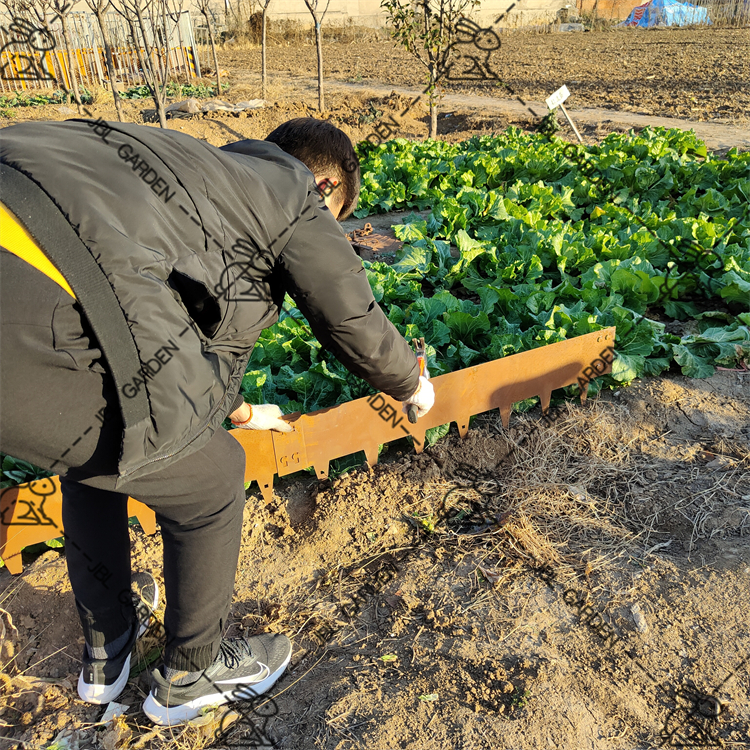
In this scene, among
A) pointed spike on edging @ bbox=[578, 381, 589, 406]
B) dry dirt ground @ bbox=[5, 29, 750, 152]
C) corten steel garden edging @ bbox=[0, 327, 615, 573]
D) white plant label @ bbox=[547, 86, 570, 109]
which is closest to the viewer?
corten steel garden edging @ bbox=[0, 327, 615, 573]

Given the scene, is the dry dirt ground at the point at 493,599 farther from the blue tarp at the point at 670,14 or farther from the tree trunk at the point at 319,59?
the blue tarp at the point at 670,14

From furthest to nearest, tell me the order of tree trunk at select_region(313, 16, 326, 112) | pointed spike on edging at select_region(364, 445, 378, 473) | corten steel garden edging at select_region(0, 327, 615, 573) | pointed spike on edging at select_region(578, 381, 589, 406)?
tree trunk at select_region(313, 16, 326, 112), pointed spike on edging at select_region(578, 381, 589, 406), pointed spike on edging at select_region(364, 445, 378, 473), corten steel garden edging at select_region(0, 327, 615, 573)

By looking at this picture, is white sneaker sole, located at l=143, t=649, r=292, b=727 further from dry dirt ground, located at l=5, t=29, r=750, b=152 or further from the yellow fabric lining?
dry dirt ground, located at l=5, t=29, r=750, b=152

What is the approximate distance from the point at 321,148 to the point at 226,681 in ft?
5.91

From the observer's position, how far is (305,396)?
3418 mm

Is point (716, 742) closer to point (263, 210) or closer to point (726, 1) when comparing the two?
point (263, 210)

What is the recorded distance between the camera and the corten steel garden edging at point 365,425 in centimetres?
255

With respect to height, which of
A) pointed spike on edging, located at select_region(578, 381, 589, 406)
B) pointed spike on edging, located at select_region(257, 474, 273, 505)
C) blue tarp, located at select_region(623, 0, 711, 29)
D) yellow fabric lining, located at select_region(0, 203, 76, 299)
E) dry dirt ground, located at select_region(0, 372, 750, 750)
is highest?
blue tarp, located at select_region(623, 0, 711, 29)

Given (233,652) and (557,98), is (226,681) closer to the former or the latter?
(233,652)

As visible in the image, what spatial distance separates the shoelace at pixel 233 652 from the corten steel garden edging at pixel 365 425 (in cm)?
84

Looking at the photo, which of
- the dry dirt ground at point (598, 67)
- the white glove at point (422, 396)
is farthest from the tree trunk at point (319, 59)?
the white glove at point (422, 396)

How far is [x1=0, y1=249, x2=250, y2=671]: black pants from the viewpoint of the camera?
4.20 ft

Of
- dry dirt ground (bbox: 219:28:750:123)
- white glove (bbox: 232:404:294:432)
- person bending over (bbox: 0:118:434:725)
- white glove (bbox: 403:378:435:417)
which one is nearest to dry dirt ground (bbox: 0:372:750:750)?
person bending over (bbox: 0:118:434:725)

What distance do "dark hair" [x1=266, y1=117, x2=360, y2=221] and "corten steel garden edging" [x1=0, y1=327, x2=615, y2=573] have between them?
1296 millimetres
